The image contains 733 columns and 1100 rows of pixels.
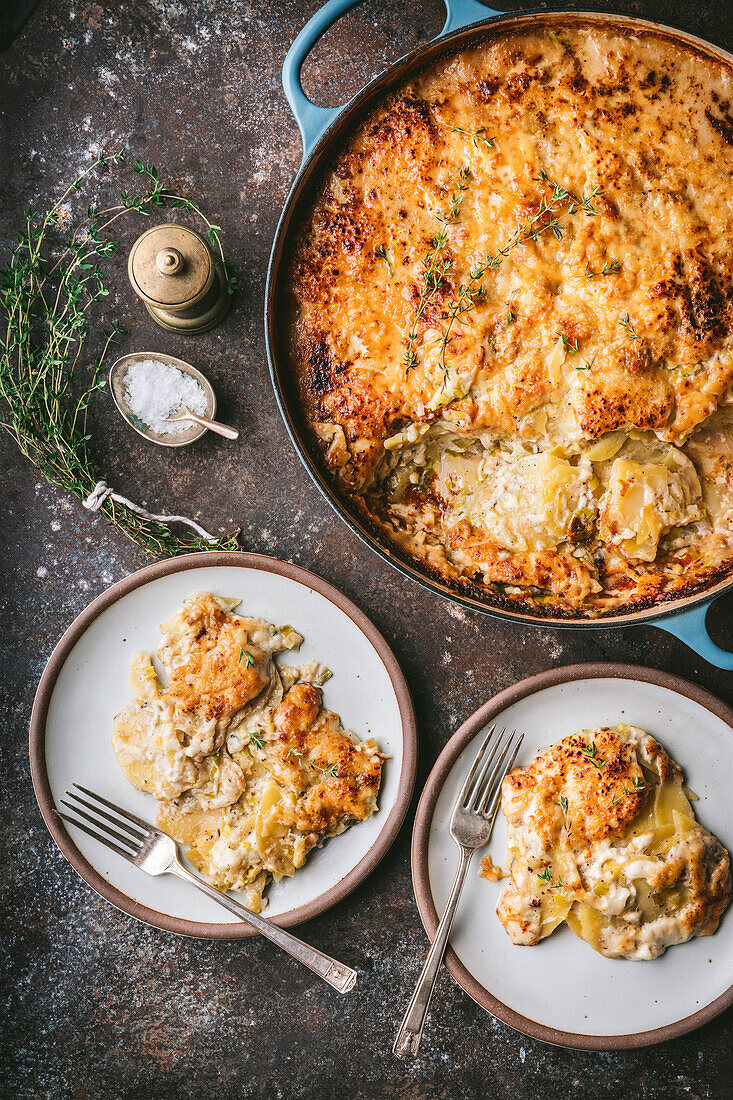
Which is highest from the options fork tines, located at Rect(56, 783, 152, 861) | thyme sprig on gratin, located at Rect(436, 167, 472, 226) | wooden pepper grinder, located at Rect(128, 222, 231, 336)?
thyme sprig on gratin, located at Rect(436, 167, 472, 226)

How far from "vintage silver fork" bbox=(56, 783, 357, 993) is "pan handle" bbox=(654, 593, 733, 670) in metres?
1.51

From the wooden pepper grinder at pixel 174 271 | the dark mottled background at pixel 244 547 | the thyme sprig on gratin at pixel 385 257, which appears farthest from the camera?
the dark mottled background at pixel 244 547

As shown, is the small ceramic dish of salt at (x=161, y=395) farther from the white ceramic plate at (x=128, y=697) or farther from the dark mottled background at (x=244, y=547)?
the white ceramic plate at (x=128, y=697)

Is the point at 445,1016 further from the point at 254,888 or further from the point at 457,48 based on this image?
the point at 457,48

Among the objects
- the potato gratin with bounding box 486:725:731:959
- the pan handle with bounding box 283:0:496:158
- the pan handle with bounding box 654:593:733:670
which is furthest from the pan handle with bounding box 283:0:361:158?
the potato gratin with bounding box 486:725:731:959

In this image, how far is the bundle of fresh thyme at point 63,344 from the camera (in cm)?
240

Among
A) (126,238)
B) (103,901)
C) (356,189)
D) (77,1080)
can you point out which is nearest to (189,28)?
(126,238)

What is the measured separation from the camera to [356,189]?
6.54ft

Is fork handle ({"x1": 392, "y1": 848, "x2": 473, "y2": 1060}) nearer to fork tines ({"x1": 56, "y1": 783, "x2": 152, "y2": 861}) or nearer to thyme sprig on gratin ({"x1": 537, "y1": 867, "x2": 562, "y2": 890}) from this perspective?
thyme sprig on gratin ({"x1": 537, "y1": 867, "x2": 562, "y2": 890})

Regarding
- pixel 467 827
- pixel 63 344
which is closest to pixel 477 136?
pixel 63 344

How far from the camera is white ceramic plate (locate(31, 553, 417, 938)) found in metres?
2.34

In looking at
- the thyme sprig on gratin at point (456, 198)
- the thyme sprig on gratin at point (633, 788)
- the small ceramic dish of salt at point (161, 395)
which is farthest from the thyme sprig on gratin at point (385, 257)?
the thyme sprig on gratin at point (633, 788)

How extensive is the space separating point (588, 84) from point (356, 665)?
1.88 meters

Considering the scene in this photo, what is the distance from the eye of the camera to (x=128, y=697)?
2426 mm
